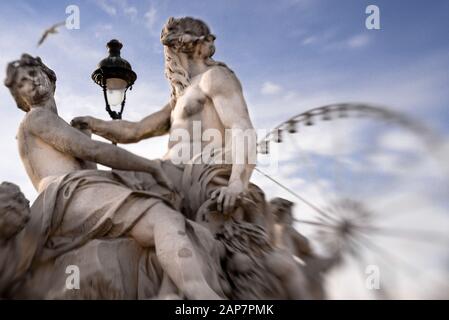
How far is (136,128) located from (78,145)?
1.42 metres

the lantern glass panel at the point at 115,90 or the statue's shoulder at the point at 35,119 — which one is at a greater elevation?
the lantern glass panel at the point at 115,90

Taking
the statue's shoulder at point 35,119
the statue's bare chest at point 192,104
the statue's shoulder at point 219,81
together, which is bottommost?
the statue's shoulder at point 35,119

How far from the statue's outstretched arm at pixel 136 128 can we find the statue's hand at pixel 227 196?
144 centimetres

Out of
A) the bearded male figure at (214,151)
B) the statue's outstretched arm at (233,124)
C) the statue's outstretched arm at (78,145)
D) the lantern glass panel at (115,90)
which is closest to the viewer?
the bearded male figure at (214,151)

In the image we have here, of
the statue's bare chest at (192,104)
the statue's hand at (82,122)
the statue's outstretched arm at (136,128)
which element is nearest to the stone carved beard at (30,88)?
the statue's hand at (82,122)

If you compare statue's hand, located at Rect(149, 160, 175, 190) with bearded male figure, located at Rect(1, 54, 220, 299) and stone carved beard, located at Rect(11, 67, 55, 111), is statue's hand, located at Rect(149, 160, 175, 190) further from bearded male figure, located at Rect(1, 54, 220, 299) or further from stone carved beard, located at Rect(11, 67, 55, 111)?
stone carved beard, located at Rect(11, 67, 55, 111)

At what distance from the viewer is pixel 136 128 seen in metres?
6.72

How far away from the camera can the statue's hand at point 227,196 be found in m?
5.35

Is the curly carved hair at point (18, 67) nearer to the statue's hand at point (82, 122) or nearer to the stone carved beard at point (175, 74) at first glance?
the statue's hand at point (82, 122)

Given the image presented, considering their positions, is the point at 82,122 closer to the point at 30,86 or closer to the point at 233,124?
the point at 30,86
